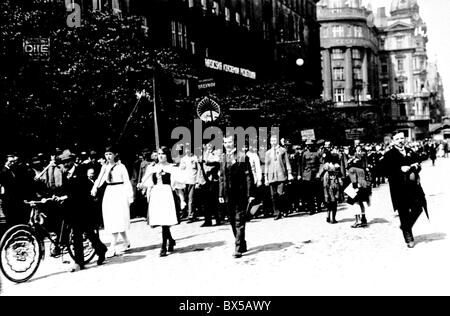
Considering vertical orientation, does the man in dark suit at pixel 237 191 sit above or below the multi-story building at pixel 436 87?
below

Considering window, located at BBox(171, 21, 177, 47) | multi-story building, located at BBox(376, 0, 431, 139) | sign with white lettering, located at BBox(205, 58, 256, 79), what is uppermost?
window, located at BBox(171, 21, 177, 47)

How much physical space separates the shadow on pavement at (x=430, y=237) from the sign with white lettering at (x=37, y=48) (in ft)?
31.7

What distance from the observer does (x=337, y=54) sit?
259 feet

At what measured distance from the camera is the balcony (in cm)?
7244

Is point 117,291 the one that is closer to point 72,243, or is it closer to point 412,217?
point 72,243

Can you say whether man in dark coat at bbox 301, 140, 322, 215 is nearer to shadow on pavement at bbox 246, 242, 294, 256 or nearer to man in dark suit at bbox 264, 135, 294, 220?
man in dark suit at bbox 264, 135, 294, 220

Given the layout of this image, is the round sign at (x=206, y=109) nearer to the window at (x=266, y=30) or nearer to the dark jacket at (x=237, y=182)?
the dark jacket at (x=237, y=182)

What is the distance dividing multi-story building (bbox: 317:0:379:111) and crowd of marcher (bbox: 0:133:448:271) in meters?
61.6

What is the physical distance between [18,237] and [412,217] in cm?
590

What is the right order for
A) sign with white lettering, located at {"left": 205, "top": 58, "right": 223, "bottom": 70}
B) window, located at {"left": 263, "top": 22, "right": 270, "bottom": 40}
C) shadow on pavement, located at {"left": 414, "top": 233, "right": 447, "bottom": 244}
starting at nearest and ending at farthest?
shadow on pavement, located at {"left": 414, "top": 233, "right": 447, "bottom": 244} → sign with white lettering, located at {"left": 205, "top": 58, "right": 223, "bottom": 70} → window, located at {"left": 263, "top": 22, "right": 270, "bottom": 40}

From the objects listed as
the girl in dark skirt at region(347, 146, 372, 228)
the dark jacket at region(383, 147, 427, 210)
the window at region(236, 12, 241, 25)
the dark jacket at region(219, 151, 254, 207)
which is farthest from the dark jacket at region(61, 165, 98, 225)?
the window at region(236, 12, 241, 25)

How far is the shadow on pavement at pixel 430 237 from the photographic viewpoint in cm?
920

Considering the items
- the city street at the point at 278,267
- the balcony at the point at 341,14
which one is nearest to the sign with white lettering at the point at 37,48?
the city street at the point at 278,267

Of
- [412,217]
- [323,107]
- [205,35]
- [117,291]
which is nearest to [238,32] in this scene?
[205,35]
